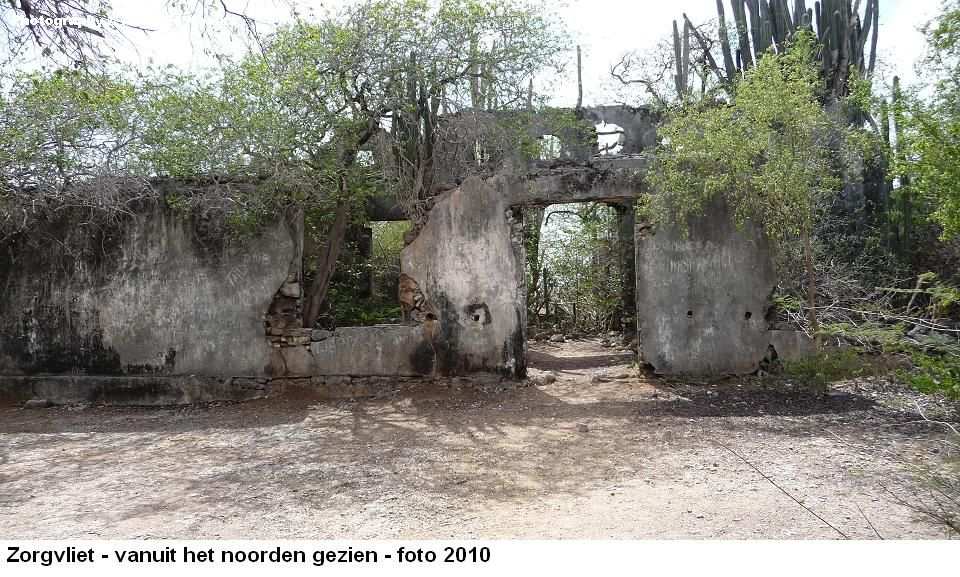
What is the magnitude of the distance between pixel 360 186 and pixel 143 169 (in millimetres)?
2573

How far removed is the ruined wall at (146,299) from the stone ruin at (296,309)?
17 mm

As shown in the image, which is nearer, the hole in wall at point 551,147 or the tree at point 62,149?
the tree at point 62,149

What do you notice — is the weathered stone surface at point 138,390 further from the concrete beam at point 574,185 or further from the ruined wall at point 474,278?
the concrete beam at point 574,185

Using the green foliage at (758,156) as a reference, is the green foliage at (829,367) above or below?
below

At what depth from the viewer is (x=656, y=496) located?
4.23 m

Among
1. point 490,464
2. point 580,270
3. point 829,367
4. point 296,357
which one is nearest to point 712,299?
point 829,367

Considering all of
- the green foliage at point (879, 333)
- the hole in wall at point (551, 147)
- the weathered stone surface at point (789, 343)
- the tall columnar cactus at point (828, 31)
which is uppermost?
the tall columnar cactus at point (828, 31)

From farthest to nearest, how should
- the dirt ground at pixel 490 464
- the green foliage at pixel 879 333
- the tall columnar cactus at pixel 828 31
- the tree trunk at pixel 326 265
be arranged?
the tall columnar cactus at pixel 828 31 < the tree trunk at pixel 326 265 < the green foliage at pixel 879 333 < the dirt ground at pixel 490 464

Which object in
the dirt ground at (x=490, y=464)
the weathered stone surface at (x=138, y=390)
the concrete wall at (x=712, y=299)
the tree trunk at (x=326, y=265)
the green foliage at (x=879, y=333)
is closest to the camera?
the dirt ground at (x=490, y=464)

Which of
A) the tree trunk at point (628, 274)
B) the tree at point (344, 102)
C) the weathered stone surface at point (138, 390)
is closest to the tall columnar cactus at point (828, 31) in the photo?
the tree trunk at point (628, 274)

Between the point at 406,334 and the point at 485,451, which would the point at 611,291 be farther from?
the point at 485,451

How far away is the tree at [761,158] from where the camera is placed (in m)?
7.09

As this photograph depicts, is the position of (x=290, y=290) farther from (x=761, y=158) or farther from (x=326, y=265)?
(x=761, y=158)
